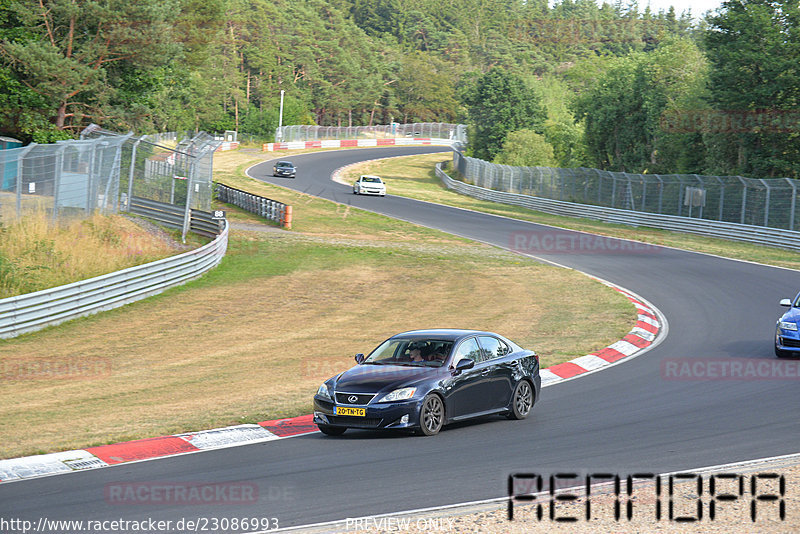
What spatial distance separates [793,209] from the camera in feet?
121

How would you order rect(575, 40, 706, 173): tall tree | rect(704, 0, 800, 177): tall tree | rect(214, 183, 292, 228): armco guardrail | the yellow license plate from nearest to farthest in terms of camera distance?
1. the yellow license plate
2. rect(214, 183, 292, 228): armco guardrail
3. rect(704, 0, 800, 177): tall tree
4. rect(575, 40, 706, 173): tall tree

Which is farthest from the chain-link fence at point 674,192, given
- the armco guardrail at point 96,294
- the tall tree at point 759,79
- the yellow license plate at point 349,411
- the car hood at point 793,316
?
the yellow license plate at point 349,411

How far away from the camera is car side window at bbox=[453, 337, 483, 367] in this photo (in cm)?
1182

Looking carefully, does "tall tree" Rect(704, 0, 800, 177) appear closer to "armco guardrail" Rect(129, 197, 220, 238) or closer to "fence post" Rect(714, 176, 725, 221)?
"fence post" Rect(714, 176, 725, 221)

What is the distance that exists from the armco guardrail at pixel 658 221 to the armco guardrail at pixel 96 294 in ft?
77.0

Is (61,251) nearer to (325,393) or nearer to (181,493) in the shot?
(325,393)

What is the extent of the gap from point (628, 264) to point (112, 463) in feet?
82.9

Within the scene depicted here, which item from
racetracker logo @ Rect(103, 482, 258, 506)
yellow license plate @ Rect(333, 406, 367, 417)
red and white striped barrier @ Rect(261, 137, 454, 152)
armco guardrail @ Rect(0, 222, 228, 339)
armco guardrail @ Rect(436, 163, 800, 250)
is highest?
red and white striped barrier @ Rect(261, 137, 454, 152)

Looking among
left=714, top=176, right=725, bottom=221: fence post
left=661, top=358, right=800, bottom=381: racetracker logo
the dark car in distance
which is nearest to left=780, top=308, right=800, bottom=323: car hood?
left=661, top=358, right=800, bottom=381: racetracker logo

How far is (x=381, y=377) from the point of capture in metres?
11.3

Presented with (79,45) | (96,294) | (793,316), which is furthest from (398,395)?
(79,45)

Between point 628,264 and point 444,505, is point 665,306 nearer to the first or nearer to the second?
point 628,264

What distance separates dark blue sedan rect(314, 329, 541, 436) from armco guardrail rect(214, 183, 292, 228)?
29.3m

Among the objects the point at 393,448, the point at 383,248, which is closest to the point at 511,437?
the point at 393,448
